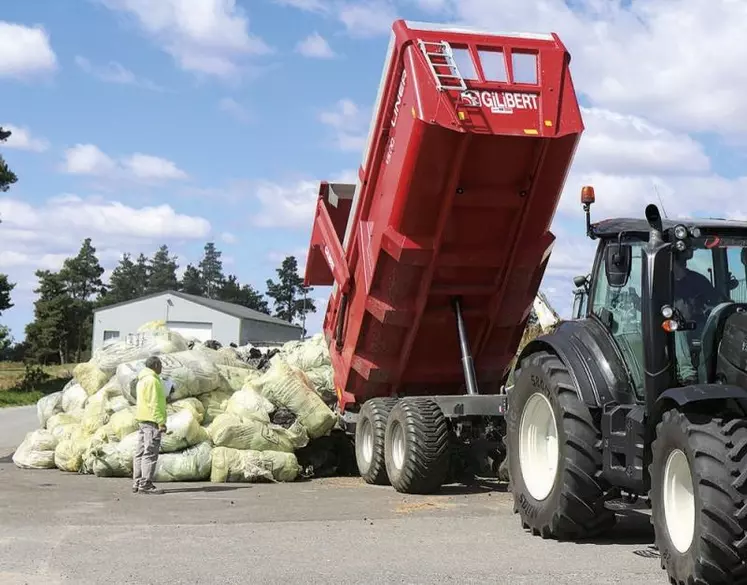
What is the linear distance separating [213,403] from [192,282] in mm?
110287

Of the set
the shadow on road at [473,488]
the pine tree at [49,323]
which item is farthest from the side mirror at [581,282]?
the pine tree at [49,323]

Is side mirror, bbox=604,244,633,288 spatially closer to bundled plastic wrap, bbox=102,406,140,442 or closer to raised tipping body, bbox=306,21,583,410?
raised tipping body, bbox=306,21,583,410

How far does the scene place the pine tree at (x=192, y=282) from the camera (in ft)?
393

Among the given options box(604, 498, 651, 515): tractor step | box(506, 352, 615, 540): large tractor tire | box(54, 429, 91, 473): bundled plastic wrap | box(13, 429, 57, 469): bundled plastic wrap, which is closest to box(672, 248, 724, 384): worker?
box(506, 352, 615, 540): large tractor tire

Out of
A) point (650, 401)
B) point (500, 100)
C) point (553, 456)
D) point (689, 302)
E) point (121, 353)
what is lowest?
point (553, 456)

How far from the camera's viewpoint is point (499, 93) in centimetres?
897

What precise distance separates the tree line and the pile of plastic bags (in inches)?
155

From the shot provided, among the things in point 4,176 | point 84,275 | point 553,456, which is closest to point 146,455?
point 553,456

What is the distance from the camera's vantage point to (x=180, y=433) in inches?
A: 442

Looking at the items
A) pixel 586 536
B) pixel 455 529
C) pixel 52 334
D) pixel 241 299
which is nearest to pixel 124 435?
pixel 455 529

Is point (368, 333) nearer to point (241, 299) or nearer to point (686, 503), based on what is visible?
point (686, 503)

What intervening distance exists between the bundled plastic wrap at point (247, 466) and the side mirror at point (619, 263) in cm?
585

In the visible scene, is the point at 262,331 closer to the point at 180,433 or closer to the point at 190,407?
the point at 190,407

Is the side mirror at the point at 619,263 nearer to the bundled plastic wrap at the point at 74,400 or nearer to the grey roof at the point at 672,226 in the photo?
the grey roof at the point at 672,226
